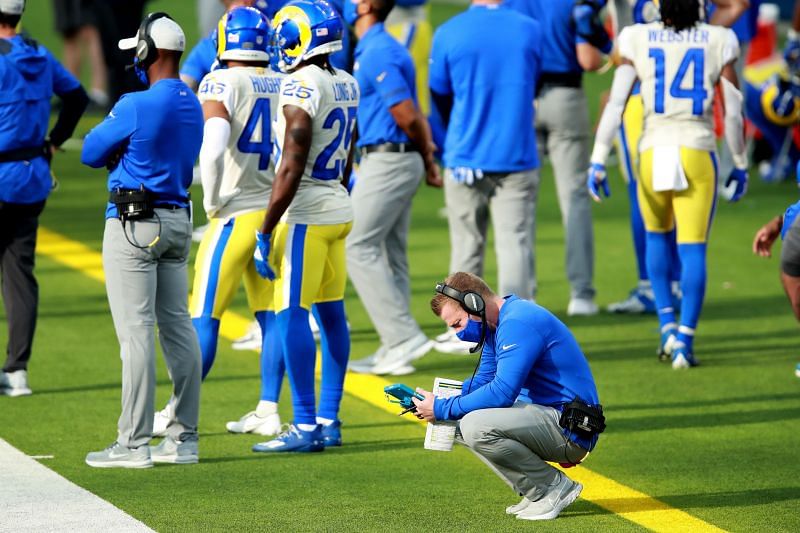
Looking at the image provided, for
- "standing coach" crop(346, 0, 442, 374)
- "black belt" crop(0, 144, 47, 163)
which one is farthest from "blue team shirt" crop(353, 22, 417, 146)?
"black belt" crop(0, 144, 47, 163)

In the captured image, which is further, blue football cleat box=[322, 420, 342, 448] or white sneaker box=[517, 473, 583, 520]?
blue football cleat box=[322, 420, 342, 448]

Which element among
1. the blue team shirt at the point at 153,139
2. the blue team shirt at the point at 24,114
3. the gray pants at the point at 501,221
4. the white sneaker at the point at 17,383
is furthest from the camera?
the gray pants at the point at 501,221

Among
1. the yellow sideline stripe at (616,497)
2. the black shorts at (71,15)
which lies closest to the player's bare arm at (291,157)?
the yellow sideline stripe at (616,497)

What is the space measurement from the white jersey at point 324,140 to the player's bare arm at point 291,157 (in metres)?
0.06

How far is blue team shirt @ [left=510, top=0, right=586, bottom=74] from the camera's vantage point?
11078mm

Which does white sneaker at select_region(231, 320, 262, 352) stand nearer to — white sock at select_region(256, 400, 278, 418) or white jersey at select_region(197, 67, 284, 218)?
white sock at select_region(256, 400, 278, 418)

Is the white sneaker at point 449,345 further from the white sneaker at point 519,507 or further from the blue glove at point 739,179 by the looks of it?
the white sneaker at point 519,507

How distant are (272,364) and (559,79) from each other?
3.97 meters

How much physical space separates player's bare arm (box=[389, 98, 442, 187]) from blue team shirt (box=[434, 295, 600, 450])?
118 inches

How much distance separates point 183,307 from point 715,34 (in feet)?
12.8

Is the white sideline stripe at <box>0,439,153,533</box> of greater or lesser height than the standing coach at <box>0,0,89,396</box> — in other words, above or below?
below

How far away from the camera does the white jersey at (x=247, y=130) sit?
25.3 ft

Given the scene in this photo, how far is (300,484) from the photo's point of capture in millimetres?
7023

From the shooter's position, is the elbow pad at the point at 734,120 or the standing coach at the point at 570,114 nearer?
the elbow pad at the point at 734,120
